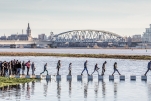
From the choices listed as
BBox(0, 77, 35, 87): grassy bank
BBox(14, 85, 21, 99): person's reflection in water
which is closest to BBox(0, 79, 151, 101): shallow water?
BBox(14, 85, 21, 99): person's reflection in water

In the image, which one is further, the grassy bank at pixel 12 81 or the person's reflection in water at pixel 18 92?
the grassy bank at pixel 12 81

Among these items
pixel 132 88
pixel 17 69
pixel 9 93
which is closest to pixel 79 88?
pixel 132 88

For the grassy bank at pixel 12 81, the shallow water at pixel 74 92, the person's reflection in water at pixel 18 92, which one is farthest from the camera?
the grassy bank at pixel 12 81

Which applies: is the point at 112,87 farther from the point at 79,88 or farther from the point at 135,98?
the point at 135,98

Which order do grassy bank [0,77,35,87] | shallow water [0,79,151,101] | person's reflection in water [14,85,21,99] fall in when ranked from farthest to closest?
1. grassy bank [0,77,35,87]
2. person's reflection in water [14,85,21,99]
3. shallow water [0,79,151,101]

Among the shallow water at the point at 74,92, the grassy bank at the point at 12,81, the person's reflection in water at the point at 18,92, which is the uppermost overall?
the grassy bank at the point at 12,81

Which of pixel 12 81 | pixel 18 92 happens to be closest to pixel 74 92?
Result: pixel 18 92

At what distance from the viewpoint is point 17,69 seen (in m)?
51.6

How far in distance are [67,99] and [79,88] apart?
776cm

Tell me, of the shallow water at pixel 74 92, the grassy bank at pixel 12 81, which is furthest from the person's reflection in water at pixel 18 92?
the grassy bank at pixel 12 81

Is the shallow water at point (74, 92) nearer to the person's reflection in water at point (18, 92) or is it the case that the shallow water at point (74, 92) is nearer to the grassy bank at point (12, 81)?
the person's reflection in water at point (18, 92)

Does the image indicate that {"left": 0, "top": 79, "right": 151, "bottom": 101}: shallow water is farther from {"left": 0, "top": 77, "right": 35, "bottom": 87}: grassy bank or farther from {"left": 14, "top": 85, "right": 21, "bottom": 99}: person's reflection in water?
{"left": 0, "top": 77, "right": 35, "bottom": 87}: grassy bank

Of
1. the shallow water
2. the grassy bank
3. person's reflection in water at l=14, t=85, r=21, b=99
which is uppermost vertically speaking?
the grassy bank

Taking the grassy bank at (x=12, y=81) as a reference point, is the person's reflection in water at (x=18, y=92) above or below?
below
